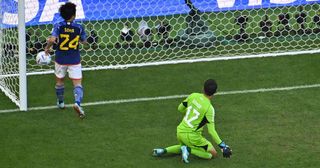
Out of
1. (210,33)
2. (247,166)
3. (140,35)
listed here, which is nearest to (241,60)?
(210,33)

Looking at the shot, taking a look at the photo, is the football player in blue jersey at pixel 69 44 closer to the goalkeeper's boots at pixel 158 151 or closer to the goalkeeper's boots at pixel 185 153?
the goalkeeper's boots at pixel 158 151

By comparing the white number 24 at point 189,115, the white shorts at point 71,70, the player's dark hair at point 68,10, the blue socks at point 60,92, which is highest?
the player's dark hair at point 68,10

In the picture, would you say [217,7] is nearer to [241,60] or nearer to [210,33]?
[210,33]

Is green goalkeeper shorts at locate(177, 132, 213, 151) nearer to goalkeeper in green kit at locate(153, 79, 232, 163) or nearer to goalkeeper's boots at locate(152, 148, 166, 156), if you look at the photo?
goalkeeper in green kit at locate(153, 79, 232, 163)

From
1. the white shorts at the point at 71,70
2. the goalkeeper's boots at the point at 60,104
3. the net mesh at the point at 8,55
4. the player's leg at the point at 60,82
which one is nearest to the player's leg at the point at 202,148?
the white shorts at the point at 71,70

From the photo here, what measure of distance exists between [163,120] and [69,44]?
152 cm

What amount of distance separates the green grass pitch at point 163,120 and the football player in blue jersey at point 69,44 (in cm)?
48

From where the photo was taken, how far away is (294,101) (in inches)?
378

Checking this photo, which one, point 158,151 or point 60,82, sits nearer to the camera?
point 158,151

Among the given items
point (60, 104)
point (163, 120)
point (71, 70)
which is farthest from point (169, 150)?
point (60, 104)

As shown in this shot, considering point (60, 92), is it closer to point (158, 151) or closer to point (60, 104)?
point (60, 104)

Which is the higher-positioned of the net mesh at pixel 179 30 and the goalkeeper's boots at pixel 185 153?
the net mesh at pixel 179 30

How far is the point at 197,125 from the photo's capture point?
7457mm

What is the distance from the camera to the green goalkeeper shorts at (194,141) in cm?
748
